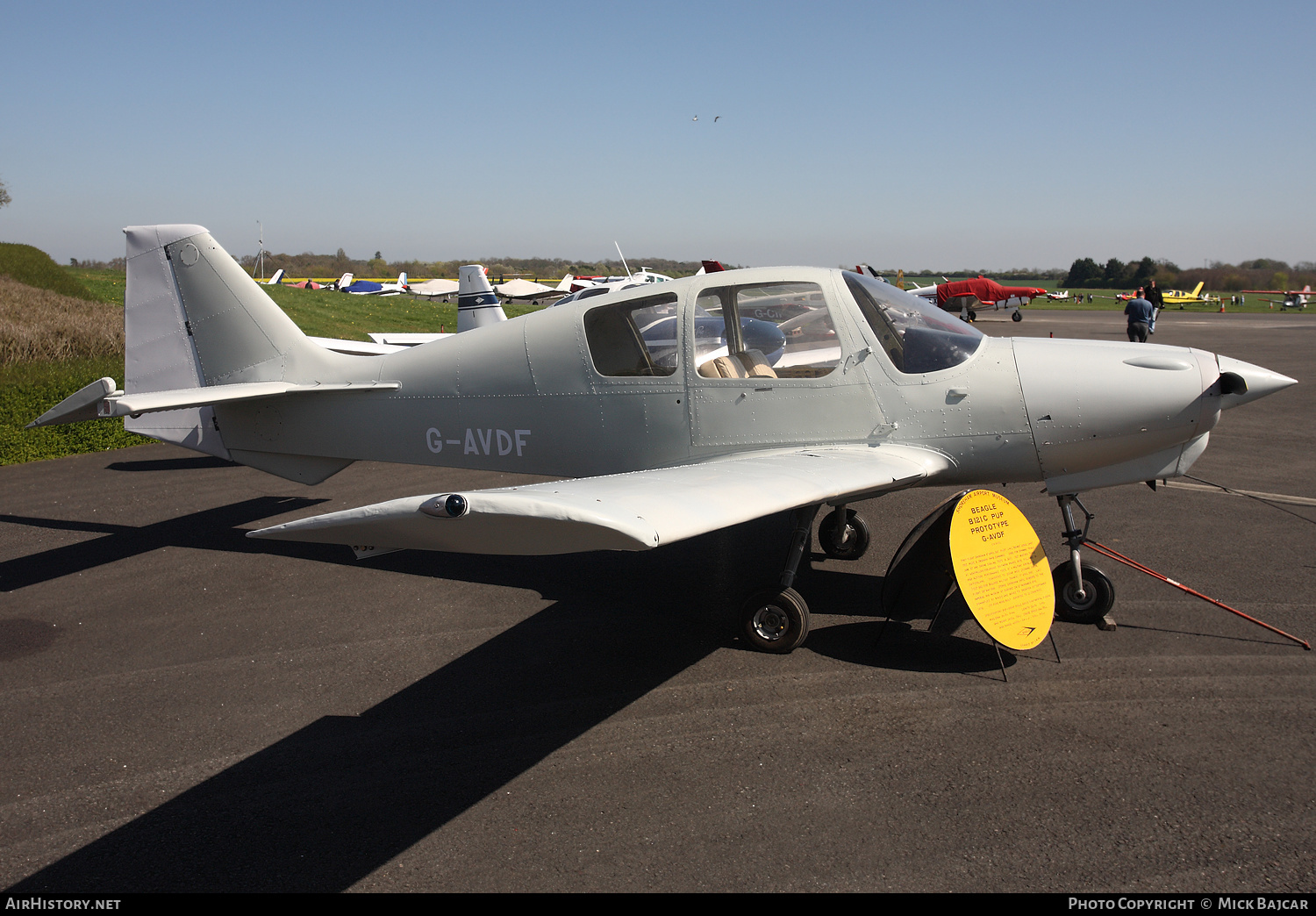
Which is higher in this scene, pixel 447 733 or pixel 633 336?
pixel 633 336

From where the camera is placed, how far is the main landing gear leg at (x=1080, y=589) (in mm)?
5277

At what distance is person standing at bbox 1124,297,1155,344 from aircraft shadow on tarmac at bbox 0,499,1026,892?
57.2 ft

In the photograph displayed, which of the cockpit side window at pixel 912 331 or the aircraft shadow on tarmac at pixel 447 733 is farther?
the cockpit side window at pixel 912 331

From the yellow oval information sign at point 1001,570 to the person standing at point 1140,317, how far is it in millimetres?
17824

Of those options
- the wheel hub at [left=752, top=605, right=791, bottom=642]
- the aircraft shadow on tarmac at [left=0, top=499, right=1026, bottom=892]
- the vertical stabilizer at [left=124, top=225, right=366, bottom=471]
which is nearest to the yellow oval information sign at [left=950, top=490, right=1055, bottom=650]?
the aircraft shadow on tarmac at [left=0, top=499, right=1026, bottom=892]

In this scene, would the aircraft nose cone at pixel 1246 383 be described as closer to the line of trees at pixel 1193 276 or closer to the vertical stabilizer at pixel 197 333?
the vertical stabilizer at pixel 197 333

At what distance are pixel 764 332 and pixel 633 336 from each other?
99 cm

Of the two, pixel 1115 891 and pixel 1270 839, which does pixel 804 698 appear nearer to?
pixel 1115 891

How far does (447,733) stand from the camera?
14.1 feet

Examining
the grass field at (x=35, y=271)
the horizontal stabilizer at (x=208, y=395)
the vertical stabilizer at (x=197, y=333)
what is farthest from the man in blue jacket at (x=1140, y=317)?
the grass field at (x=35, y=271)

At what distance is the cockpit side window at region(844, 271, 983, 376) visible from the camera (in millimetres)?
5324

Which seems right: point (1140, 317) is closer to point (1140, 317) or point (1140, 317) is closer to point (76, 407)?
point (1140, 317)

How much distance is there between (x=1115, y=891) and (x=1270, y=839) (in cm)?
83

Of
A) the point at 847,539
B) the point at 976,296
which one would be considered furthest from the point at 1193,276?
the point at 847,539
